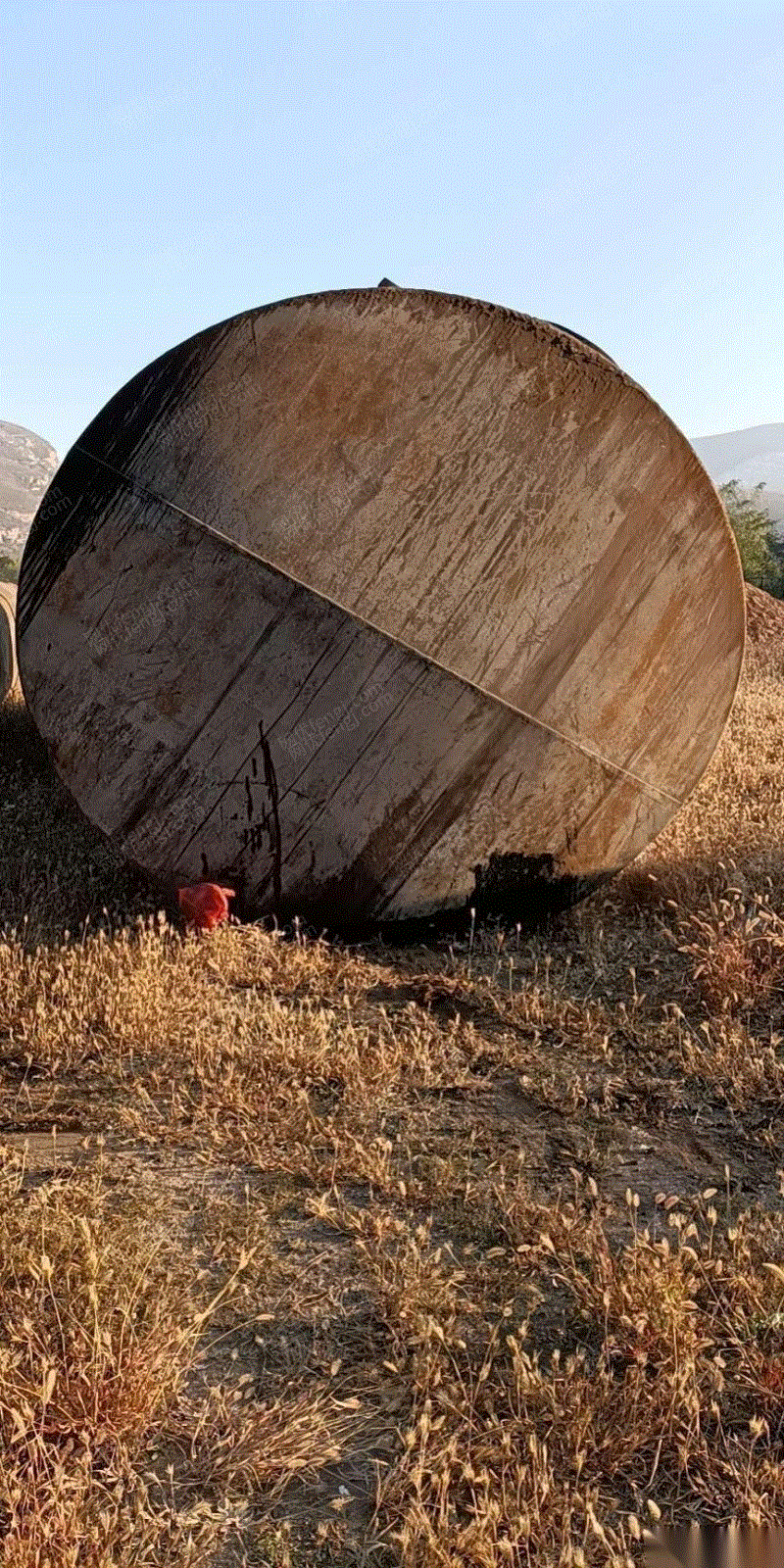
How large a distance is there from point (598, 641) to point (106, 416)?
2128 millimetres

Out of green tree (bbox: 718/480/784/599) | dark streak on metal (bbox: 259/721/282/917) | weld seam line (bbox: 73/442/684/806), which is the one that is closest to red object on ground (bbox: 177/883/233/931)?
dark streak on metal (bbox: 259/721/282/917)

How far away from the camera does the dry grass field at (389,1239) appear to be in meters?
1.90

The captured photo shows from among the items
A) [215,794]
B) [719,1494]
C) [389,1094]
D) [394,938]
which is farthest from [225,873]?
[719,1494]

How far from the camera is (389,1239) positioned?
2.66 meters

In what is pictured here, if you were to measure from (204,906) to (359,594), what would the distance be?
1.32 metres

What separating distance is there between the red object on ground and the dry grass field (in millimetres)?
73

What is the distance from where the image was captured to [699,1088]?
3.48 metres

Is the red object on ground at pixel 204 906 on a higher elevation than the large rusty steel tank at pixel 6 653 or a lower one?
higher

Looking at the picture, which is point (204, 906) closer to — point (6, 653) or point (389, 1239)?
point (389, 1239)

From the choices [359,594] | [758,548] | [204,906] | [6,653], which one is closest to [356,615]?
[359,594]

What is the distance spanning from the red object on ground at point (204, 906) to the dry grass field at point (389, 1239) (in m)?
0.07

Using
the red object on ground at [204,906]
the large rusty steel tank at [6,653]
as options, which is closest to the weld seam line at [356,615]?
the red object on ground at [204,906]

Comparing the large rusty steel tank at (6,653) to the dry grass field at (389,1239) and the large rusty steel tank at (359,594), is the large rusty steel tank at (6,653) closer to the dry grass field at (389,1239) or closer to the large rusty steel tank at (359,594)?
the dry grass field at (389,1239)

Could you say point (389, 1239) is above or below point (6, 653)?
above
